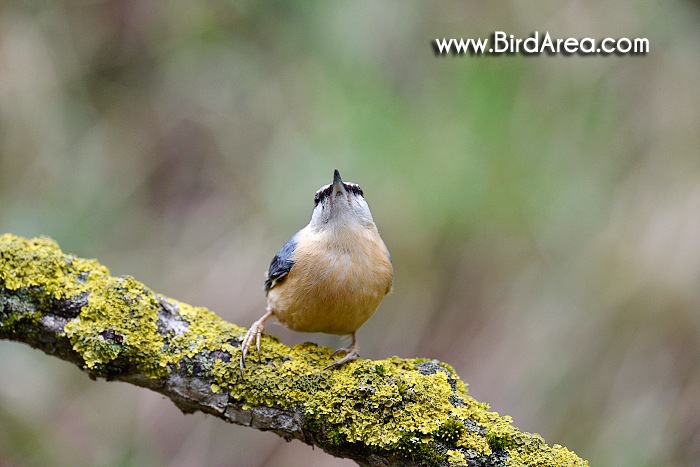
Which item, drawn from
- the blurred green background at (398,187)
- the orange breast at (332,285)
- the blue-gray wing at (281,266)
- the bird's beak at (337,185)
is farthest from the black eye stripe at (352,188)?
the blurred green background at (398,187)

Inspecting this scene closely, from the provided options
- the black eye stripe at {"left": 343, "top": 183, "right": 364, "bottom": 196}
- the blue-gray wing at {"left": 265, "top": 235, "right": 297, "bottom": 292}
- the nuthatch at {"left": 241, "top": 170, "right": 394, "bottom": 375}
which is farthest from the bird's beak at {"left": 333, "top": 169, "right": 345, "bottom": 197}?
the blue-gray wing at {"left": 265, "top": 235, "right": 297, "bottom": 292}

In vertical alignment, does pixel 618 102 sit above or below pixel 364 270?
above

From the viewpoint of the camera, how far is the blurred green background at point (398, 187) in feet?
11.0

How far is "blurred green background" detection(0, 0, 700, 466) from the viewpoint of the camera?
3.36m

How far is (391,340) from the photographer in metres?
3.78

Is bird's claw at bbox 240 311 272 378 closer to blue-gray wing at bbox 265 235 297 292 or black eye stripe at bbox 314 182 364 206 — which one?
blue-gray wing at bbox 265 235 297 292

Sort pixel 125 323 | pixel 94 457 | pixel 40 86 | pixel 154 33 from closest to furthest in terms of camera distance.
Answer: pixel 125 323
pixel 94 457
pixel 40 86
pixel 154 33

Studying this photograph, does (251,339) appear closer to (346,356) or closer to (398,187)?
(346,356)

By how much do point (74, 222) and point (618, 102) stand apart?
11.7 ft

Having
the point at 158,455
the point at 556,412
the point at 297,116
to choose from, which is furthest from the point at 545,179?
the point at 158,455

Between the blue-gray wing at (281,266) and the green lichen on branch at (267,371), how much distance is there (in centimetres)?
31

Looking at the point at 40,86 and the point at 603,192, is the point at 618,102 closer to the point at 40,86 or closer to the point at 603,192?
the point at 603,192

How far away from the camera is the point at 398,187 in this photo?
3756mm

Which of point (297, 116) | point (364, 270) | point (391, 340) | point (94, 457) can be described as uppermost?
point (297, 116)
